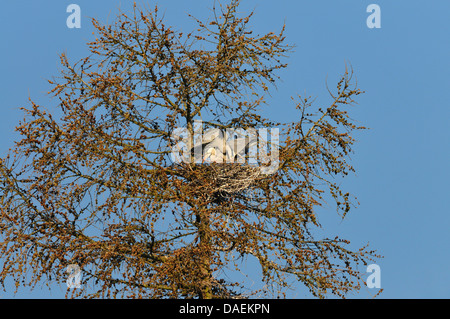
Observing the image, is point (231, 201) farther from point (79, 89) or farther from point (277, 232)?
point (79, 89)

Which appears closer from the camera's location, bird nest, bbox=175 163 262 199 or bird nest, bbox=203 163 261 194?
bird nest, bbox=175 163 262 199

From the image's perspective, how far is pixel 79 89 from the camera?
1258 centimetres

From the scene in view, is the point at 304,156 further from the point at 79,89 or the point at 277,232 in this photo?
the point at 79,89

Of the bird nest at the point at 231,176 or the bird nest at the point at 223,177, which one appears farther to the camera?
the bird nest at the point at 231,176

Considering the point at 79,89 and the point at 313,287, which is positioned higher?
the point at 79,89

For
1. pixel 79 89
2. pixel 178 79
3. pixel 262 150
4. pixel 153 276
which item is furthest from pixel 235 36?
pixel 153 276
